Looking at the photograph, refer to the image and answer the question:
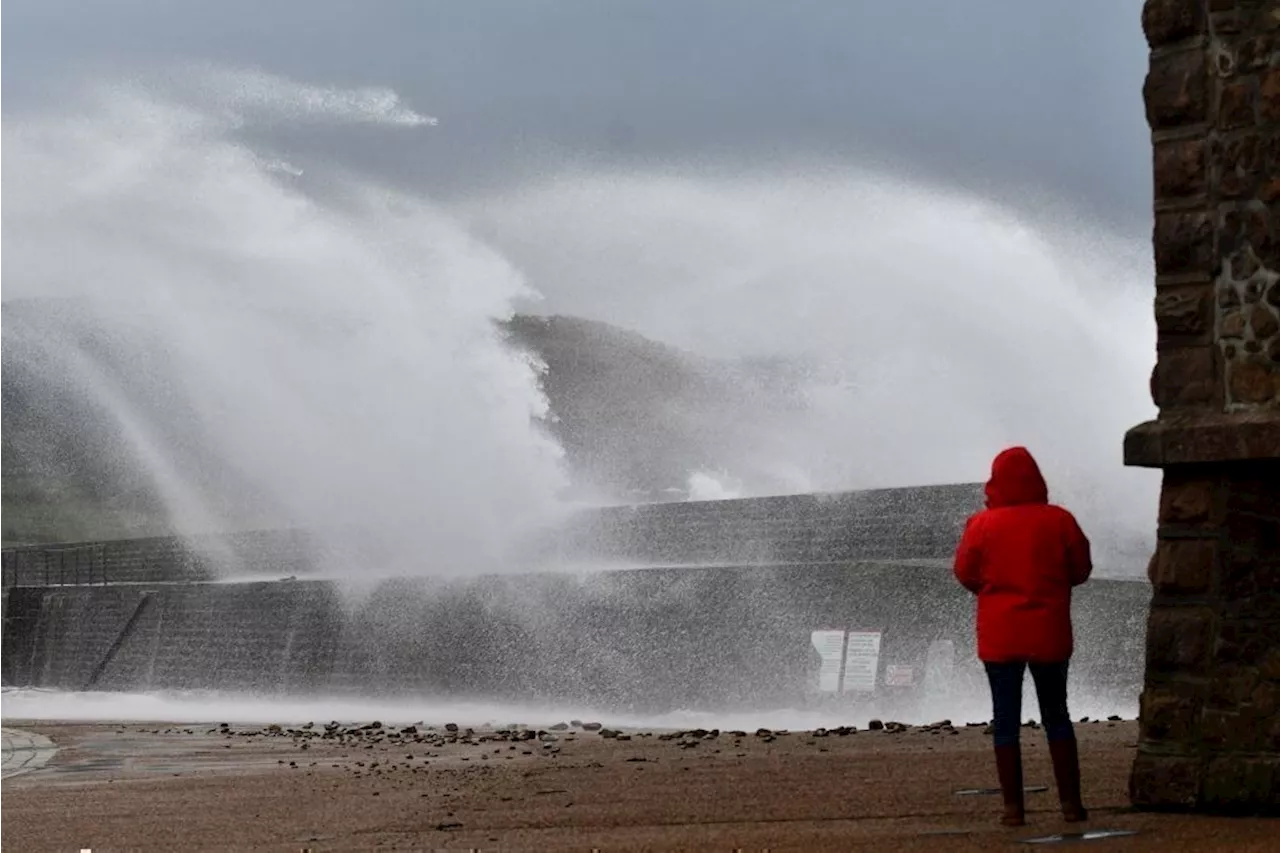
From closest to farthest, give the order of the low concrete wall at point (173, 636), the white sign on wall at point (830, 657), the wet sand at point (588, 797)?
1. the wet sand at point (588, 797)
2. the white sign on wall at point (830, 657)
3. the low concrete wall at point (173, 636)

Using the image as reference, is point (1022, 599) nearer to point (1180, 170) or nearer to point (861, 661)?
point (1180, 170)

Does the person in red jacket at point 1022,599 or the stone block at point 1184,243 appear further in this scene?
the stone block at point 1184,243

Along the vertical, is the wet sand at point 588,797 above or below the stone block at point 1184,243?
below

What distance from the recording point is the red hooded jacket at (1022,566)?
8.66 m

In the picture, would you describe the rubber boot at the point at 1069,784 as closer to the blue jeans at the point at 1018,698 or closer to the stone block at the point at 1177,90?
the blue jeans at the point at 1018,698

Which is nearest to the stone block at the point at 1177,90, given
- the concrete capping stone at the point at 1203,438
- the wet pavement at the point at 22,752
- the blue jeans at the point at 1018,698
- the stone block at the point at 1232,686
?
the concrete capping stone at the point at 1203,438

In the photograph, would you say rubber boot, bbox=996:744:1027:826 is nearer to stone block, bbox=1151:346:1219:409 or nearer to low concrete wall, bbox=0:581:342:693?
stone block, bbox=1151:346:1219:409

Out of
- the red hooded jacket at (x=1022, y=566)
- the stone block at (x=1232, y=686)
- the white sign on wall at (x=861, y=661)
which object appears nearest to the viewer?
the red hooded jacket at (x=1022, y=566)

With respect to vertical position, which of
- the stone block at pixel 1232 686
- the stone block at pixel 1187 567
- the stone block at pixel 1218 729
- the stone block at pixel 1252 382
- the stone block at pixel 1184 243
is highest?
the stone block at pixel 1184 243

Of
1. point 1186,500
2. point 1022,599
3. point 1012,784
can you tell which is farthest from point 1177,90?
point 1012,784

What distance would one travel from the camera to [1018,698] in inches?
345

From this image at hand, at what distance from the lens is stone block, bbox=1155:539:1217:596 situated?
9.18m

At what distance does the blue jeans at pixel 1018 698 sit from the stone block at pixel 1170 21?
116 inches

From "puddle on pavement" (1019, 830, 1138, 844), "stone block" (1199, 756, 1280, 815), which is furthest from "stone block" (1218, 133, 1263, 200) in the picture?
"puddle on pavement" (1019, 830, 1138, 844)
